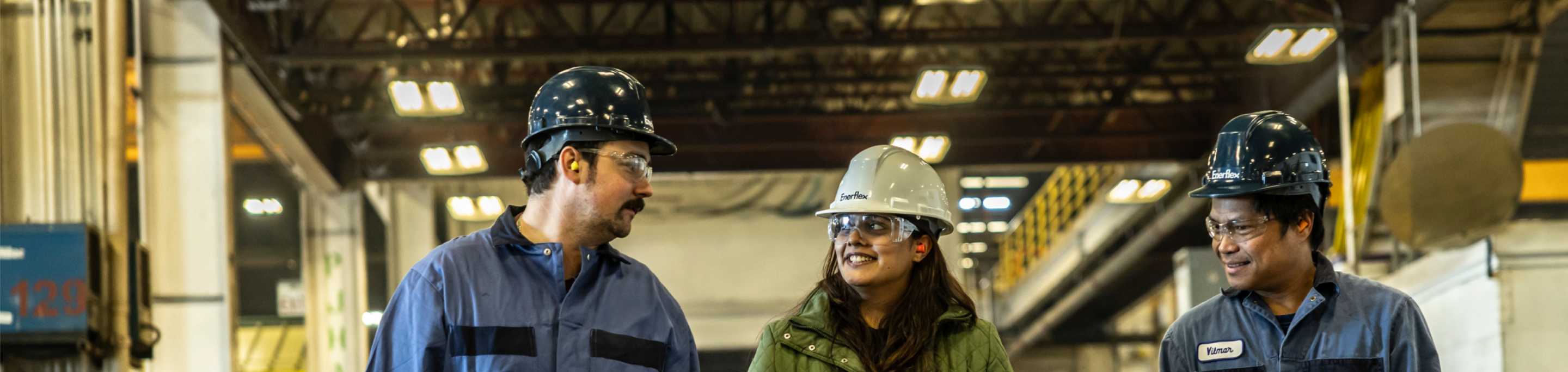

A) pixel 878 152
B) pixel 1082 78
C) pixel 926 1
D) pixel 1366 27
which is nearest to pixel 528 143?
pixel 878 152

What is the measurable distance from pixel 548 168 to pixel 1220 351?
6.73ft

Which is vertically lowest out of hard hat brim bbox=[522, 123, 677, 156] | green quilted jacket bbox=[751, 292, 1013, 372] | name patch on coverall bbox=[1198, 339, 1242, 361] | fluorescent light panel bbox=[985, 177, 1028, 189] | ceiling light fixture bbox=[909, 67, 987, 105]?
name patch on coverall bbox=[1198, 339, 1242, 361]

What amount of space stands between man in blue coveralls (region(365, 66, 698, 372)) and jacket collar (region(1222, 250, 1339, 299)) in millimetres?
1682

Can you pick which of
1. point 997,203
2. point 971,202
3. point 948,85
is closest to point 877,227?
point 948,85

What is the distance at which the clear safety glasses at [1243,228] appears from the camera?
3.61 m

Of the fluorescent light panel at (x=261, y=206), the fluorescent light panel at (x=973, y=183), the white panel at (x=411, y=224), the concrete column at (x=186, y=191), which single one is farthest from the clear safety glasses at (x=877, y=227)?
the fluorescent light panel at (x=973, y=183)

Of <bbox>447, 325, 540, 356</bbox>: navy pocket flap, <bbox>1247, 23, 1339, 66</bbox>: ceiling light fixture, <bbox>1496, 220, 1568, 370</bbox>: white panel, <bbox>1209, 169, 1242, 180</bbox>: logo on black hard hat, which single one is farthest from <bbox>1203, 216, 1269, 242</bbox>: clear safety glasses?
<bbox>1247, 23, 1339, 66</bbox>: ceiling light fixture

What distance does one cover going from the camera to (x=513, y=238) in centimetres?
333

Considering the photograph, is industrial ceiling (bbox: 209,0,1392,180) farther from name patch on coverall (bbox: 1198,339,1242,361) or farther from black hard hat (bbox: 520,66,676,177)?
name patch on coverall (bbox: 1198,339,1242,361)

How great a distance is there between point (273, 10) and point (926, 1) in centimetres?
683

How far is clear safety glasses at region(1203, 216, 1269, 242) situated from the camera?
11.8ft

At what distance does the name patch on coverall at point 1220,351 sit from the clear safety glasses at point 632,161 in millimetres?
1752

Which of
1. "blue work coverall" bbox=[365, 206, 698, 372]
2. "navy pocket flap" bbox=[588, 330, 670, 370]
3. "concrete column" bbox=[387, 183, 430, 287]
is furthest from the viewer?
"concrete column" bbox=[387, 183, 430, 287]

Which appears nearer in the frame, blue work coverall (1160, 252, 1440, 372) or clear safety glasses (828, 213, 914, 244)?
blue work coverall (1160, 252, 1440, 372)
